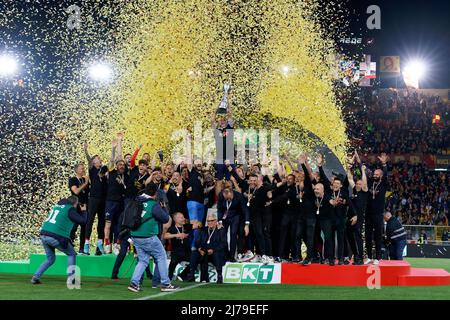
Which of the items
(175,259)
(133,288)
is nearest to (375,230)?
(175,259)

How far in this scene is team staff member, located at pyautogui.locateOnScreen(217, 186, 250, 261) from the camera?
61.1 ft

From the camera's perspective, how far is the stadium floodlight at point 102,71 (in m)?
33.1

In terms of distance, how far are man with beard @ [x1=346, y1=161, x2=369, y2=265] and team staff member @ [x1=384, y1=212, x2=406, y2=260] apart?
3.67 metres

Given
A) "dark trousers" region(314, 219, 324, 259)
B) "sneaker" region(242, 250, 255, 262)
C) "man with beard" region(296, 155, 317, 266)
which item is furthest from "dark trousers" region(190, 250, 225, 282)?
"dark trousers" region(314, 219, 324, 259)

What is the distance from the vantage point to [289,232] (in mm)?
19219

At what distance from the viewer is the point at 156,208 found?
50.8 ft

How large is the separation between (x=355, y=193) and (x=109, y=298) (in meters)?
7.37

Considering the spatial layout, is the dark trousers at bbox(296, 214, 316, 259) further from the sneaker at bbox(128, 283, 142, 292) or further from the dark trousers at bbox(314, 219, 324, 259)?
the sneaker at bbox(128, 283, 142, 292)

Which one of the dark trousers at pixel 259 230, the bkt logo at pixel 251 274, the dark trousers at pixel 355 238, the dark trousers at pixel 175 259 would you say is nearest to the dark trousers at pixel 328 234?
the dark trousers at pixel 355 238

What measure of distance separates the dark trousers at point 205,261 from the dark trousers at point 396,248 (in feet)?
21.4

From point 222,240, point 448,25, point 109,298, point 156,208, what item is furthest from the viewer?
point 448,25

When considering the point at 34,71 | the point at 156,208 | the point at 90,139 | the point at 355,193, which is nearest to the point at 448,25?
the point at 34,71

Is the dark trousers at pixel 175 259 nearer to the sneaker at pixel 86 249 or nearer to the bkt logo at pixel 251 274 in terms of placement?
the bkt logo at pixel 251 274
